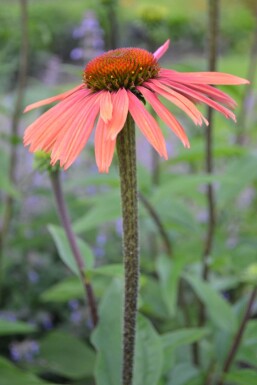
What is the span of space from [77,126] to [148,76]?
145 millimetres

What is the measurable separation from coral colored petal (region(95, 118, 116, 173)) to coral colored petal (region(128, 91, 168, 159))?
1.4 inches

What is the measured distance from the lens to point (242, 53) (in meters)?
6.78

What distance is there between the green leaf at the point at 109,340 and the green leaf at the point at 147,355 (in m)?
0.05

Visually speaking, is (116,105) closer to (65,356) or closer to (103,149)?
(103,149)

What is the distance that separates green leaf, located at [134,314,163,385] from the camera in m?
1.02

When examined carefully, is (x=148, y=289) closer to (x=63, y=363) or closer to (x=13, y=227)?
(x=63, y=363)

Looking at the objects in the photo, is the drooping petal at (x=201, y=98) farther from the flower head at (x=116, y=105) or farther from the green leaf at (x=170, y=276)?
the green leaf at (x=170, y=276)

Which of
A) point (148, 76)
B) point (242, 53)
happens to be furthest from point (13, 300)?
point (242, 53)

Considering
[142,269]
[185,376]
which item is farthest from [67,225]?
[142,269]

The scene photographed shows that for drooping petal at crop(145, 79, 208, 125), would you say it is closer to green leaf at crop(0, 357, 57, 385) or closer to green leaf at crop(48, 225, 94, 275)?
green leaf at crop(48, 225, 94, 275)

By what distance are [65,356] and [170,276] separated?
394 mm

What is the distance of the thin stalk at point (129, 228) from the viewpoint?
2.56 ft

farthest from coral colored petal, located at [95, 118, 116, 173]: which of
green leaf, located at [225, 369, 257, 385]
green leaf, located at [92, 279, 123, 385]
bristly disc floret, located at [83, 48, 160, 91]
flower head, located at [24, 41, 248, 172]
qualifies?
green leaf, located at [225, 369, 257, 385]

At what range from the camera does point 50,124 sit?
74cm
